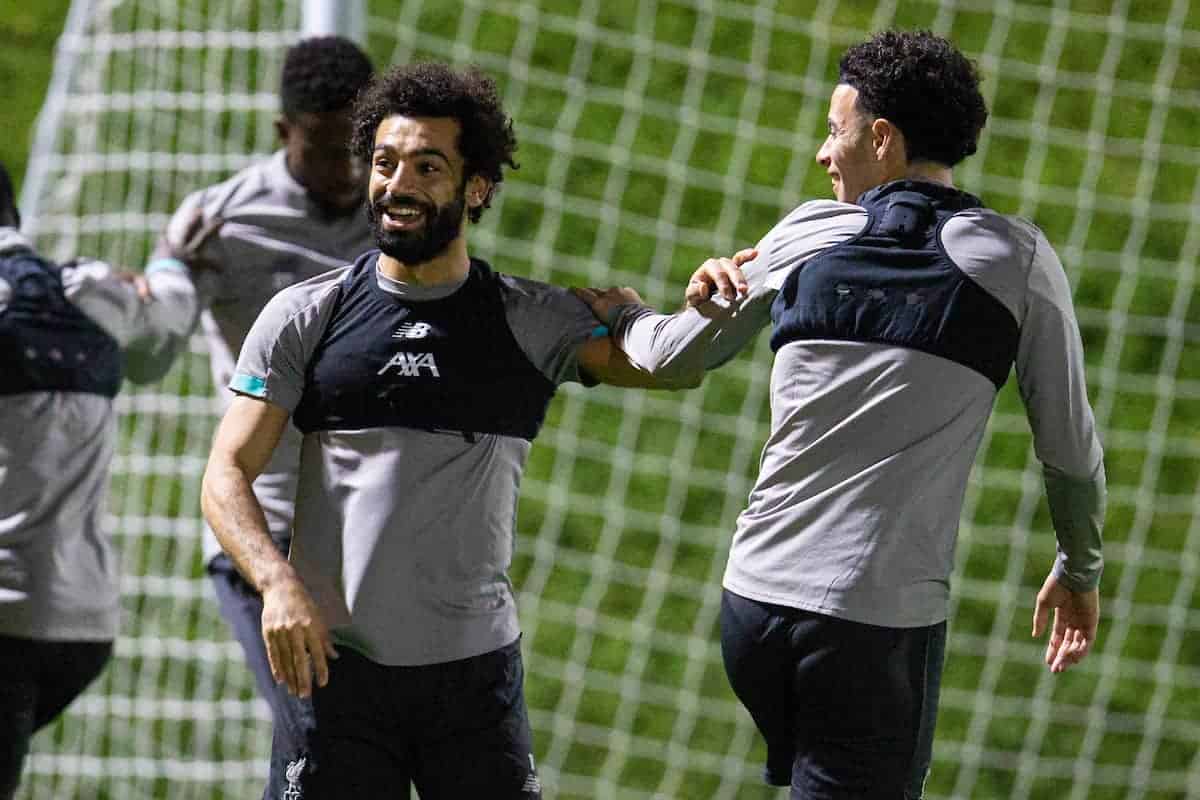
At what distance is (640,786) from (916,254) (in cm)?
385

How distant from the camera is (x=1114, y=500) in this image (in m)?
6.86

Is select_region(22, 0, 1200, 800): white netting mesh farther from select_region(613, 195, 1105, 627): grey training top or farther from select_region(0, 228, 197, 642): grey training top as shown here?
select_region(613, 195, 1105, 627): grey training top

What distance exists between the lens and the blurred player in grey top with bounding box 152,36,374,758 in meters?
4.36

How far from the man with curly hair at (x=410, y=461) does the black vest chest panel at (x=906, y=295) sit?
0.29 metres

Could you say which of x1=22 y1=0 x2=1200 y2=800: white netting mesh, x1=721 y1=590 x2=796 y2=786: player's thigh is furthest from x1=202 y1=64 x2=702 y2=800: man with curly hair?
x1=22 y1=0 x2=1200 y2=800: white netting mesh

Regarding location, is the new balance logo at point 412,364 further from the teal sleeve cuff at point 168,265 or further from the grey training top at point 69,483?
the teal sleeve cuff at point 168,265

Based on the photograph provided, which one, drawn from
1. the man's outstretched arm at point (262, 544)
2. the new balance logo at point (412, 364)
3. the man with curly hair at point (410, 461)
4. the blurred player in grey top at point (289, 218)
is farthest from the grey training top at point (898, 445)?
the blurred player in grey top at point (289, 218)

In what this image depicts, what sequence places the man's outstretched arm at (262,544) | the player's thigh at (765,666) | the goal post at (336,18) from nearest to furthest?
1. the man's outstretched arm at (262,544)
2. the player's thigh at (765,666)
3. the goal post at (336,18)

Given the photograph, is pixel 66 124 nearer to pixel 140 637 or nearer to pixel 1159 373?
pixel 140 637

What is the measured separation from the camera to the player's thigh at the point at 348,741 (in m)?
3.10

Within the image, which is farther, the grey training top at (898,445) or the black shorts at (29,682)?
the black shorts at (29,682)

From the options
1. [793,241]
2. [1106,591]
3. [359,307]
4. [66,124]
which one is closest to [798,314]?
[793,241]

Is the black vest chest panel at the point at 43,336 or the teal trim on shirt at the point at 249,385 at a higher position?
the teal trim on shirt at the point at 249,385

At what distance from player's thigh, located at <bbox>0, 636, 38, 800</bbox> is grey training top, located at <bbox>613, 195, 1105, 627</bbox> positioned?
172cm
